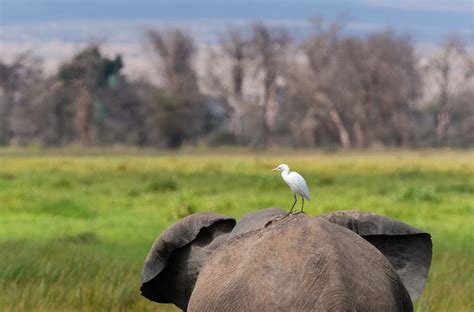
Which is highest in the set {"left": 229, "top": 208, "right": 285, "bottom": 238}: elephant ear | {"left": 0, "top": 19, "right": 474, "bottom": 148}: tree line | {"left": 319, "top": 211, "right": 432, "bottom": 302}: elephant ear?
{"left": 229, "top": 208, "right": 285, "bottom": 238}: elephant ear

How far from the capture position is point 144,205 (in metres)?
16.4

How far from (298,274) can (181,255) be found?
158 centimetres

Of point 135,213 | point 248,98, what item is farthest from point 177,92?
point 135,213

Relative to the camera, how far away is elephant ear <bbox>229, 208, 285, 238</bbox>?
4.58 metres

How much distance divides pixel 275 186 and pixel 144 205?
3961 mm

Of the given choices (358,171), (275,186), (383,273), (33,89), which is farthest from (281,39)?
(383,273)

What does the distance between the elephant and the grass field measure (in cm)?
181

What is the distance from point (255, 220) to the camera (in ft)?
15.5

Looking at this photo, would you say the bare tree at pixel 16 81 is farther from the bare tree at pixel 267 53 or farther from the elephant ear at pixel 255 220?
the elephant ear at pixel 255 220

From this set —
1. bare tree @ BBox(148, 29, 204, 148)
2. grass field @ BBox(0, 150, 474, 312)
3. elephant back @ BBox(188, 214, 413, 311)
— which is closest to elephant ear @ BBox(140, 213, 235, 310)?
elephant back @ BBox(188, 214, 413, 311)

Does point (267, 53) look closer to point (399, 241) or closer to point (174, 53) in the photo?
point (174, 53)

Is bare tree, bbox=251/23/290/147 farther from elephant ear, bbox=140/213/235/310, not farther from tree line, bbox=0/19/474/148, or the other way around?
elephant ear, bbox=140/213/235/310

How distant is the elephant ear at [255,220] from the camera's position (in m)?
4.58

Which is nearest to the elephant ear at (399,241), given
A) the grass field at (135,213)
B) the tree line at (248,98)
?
the grass field at (135,213)
